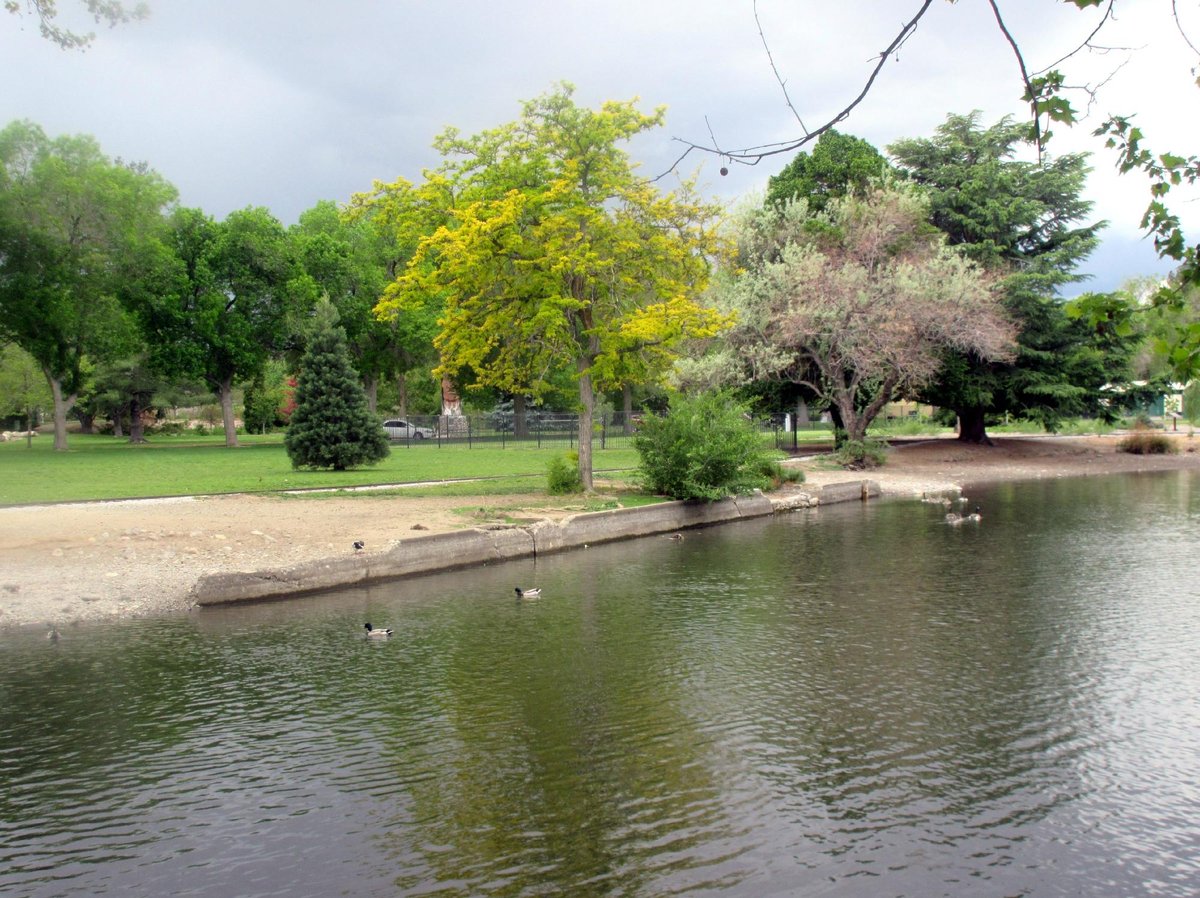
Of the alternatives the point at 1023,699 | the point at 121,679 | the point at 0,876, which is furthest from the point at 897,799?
the point at 121,679

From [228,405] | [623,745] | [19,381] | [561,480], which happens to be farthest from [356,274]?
[623,745]

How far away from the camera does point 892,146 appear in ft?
143

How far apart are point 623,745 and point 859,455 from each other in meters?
→ 29.2

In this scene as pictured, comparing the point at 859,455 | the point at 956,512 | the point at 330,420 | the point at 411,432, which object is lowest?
the point at 956,512

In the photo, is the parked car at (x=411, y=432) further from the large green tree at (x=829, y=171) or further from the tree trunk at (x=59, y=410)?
the large green tree at (x=829, y=171)

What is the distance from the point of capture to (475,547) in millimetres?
17625

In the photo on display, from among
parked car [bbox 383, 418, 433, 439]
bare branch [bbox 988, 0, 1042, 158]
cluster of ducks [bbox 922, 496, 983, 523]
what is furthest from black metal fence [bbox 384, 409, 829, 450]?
bare branch [bbox 988, 0, 1042, 158]

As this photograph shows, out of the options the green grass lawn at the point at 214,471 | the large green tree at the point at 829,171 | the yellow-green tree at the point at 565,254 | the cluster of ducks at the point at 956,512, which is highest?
the large green tree at the point at 829,171

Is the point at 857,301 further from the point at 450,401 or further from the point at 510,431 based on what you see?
the point at 450,401

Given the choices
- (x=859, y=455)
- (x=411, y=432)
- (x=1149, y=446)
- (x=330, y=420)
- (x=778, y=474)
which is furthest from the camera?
(x=411, y=432)

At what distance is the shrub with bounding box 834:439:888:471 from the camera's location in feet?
116

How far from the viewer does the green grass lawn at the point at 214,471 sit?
79.1 feet

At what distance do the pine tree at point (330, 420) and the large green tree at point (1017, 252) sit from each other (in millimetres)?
23025

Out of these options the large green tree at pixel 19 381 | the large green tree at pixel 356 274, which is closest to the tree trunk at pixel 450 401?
the large green tree at pixel 356 274
